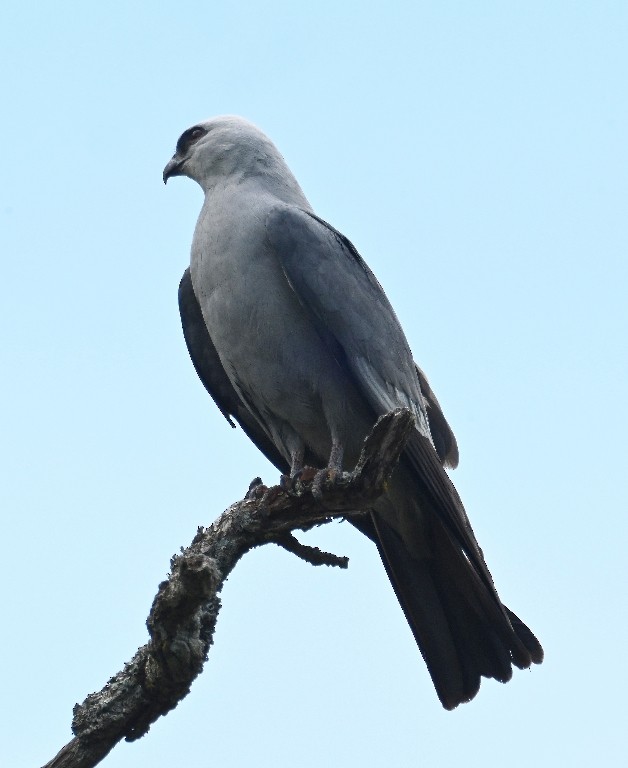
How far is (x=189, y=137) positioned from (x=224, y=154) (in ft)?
1.96

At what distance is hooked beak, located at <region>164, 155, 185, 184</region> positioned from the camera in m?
7.34

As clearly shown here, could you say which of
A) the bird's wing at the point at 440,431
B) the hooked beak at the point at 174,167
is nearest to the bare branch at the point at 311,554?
the bird's wing at the point at 440,431

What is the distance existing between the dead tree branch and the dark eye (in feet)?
11.0

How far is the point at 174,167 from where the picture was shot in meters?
7.39

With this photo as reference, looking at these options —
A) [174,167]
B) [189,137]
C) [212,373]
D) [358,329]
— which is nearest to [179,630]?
[358,329]

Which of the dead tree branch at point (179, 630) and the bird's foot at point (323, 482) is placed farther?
the bird's foot at point (323, 482)

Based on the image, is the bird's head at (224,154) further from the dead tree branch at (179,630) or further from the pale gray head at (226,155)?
the dead tree branch at (179,630)

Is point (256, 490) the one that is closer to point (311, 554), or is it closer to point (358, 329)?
point (311, 554)

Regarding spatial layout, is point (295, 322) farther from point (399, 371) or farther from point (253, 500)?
point (253, 500)

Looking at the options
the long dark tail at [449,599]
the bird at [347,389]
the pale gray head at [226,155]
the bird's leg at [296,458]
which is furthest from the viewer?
the pale gray head at [226,155]

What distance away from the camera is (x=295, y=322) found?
5.89 metres

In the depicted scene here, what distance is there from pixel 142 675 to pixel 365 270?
286cm

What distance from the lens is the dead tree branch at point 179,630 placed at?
4023 mm

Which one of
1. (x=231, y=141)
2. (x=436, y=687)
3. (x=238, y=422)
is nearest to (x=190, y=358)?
(x=238, y=422)
